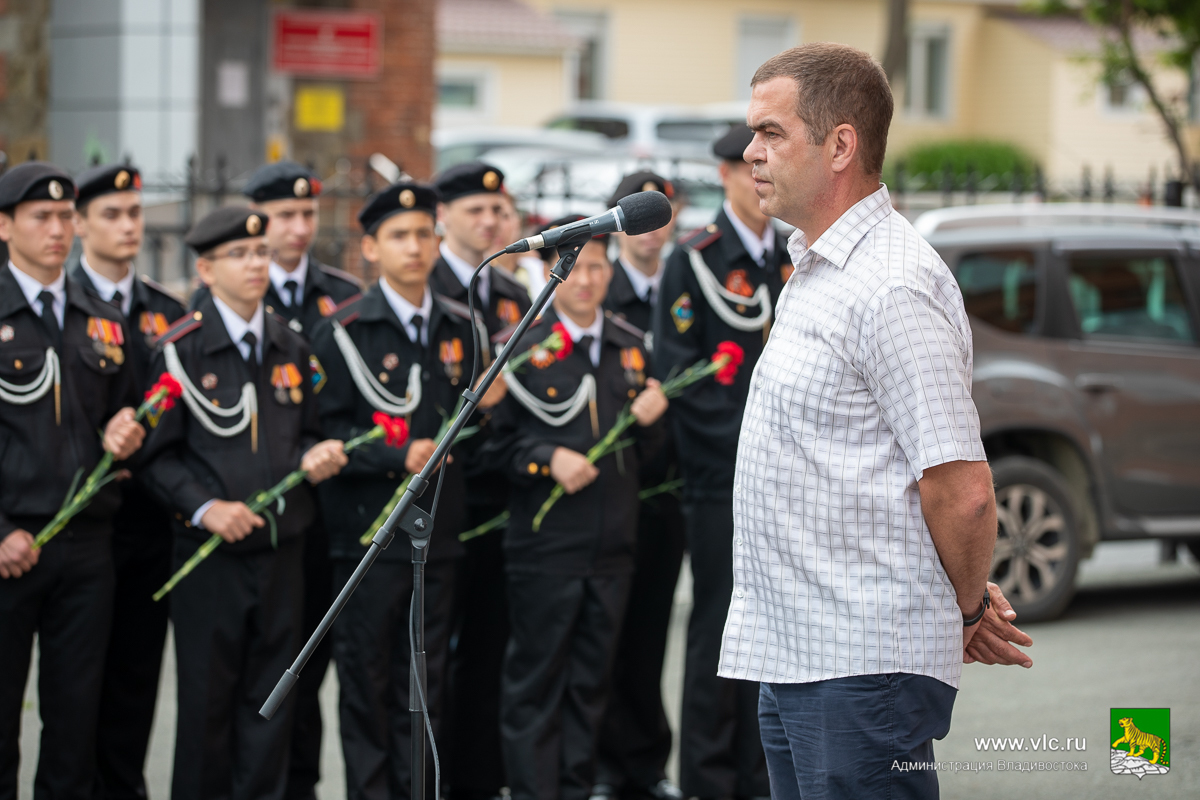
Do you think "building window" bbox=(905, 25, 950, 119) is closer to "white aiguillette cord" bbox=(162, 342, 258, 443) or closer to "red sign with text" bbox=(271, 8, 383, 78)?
"red sign with text" bbox=(271, 8, 383, 78)

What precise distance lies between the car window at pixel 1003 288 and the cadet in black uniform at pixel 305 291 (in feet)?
11.2

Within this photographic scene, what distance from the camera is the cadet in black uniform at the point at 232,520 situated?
14.1 feet

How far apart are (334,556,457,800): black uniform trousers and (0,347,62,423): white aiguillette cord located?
116 centimetres

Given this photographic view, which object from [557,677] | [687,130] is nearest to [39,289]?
[557,677]

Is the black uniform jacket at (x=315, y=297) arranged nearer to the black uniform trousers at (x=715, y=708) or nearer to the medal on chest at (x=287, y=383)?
the medal on chest at (x=287, y=383)

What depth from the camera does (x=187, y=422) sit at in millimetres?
4406

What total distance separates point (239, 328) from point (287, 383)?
238 millimetres

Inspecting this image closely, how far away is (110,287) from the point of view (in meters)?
5.09

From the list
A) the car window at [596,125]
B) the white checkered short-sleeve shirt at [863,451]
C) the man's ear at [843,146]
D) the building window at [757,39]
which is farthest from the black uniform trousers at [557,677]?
the building window at [757,39]

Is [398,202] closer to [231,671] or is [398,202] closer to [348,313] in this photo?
[348,313]

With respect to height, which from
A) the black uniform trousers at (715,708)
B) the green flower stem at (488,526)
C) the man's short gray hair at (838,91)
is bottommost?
the black uniform trousers at (715,708)

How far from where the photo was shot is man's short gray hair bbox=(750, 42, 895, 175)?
2.66 meters

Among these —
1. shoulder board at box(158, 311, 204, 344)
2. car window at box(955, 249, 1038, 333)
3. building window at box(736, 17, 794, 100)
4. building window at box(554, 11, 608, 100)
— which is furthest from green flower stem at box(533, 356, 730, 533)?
building window at box(736, 17, 794, 100)

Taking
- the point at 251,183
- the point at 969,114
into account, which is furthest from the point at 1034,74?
the point at 251,183
